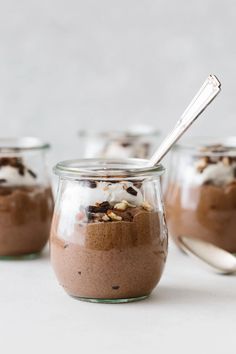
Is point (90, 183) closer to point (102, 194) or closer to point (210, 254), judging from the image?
point (102, 194)

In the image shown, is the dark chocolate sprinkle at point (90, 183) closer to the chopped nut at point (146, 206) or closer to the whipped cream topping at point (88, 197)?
the whipped cream topping at point (88, 197)

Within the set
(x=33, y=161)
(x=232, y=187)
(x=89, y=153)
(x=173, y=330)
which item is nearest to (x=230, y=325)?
(x=173, y=330)

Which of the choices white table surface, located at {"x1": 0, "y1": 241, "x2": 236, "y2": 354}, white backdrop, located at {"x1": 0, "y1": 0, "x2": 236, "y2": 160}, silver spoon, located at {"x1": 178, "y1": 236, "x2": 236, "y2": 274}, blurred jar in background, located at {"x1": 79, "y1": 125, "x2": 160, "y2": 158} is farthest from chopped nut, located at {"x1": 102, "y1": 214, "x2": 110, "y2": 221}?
white backdrop, located at {"x1": 0, "y1": 0, "x2": 236, "y2": 160}

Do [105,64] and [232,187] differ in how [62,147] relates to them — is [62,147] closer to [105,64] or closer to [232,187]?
[105,64]

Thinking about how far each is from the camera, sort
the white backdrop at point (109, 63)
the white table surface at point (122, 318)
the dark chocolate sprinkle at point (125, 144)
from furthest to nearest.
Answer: the white backdrop at point (109, 63)
the dark chocolate sprinkle at point (125, 144)
the white table surface at point (122, 318)

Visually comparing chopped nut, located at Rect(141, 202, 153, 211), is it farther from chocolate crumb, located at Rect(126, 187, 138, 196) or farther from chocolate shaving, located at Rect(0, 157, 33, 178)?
chocolate shaving, located at Rect(0, 157, 33, 178)

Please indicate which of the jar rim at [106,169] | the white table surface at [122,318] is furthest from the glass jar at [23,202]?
the jar rim at [106,169]

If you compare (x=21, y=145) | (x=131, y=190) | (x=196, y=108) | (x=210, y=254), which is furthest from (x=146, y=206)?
(x=21, y=145)
